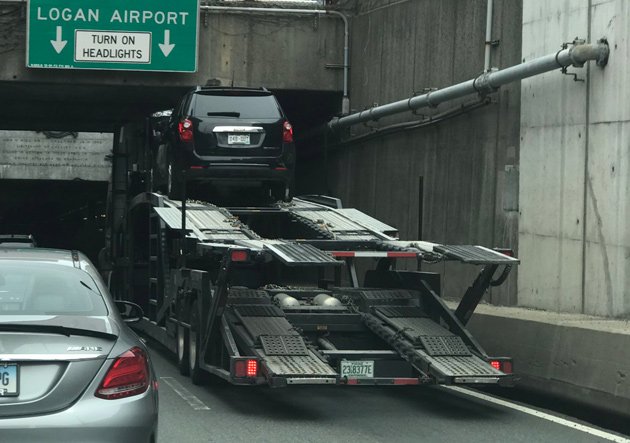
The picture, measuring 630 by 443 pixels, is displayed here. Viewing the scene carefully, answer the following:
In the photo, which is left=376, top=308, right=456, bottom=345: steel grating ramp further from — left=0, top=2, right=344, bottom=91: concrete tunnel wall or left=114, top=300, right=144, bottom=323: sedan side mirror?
left=0, top=2, right=344, bottom=91: concrete tunnel wall

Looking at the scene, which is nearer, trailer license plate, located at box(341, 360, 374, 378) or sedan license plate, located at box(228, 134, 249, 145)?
trailer license plate, located at box(341, 360, 374, 378)

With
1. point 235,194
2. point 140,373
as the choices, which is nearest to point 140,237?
point 235,194

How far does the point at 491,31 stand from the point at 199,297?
7.57 m

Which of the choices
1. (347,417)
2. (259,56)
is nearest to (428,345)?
(347,417)

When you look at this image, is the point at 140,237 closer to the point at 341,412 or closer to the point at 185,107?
the point at 185,107

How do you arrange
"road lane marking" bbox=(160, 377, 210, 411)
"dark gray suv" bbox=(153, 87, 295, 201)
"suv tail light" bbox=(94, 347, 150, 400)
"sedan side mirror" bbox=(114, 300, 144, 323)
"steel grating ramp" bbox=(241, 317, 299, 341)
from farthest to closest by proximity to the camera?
"dark gray suv" bbox=(153, 87, 295, 201) → "steel grating ramp" bbox=(241, 317, 299, 341) → "road lane marking" bbox=(160, 377, 210, 411) → "sedan side mirror" bbox=(114, 300, 144, 323) → "suv tail light" bbox=(94, 347, 150, 400)

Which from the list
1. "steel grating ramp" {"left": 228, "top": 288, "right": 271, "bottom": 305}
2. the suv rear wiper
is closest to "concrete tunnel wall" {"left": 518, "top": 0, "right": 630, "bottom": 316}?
the suv rear wiper

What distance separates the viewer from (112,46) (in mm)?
22188

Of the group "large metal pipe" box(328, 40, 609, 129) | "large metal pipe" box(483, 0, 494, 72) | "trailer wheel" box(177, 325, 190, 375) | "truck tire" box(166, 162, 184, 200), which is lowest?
"trailer wheel" box(177, 325, 190, 375)

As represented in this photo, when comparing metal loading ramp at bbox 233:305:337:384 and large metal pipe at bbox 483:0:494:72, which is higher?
large metal pipe at bbox 483:0:494:72

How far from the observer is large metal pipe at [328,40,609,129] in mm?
13750

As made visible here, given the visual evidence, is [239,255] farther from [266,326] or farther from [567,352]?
[567,352]

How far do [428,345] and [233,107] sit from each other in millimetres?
5614

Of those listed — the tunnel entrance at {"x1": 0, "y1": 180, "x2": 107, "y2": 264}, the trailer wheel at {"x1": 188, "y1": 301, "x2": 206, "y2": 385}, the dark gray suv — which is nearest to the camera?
the trailer wheel at {"x1": 188, "y1": 301, "x2": 206, "y2": 385}
